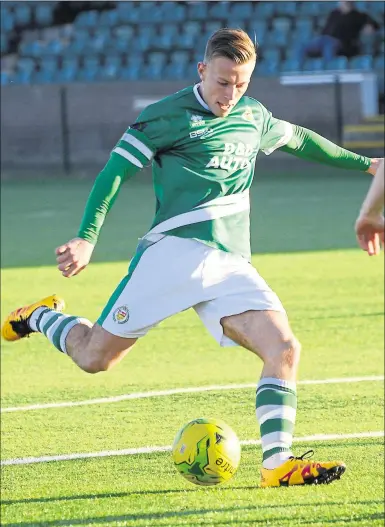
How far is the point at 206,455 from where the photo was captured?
5.51 metres

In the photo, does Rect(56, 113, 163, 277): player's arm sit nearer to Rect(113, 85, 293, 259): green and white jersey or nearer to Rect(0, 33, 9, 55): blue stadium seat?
Rect(113, 85, 293, 259): green and white jersey

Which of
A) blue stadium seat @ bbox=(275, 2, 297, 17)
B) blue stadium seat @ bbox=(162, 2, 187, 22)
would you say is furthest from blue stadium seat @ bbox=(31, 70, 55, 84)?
blue stadium seat @ bbox=(275, 2, 297, 17)

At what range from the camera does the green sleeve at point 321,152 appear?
6.35m

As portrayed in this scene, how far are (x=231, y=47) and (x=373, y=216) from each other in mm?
2059

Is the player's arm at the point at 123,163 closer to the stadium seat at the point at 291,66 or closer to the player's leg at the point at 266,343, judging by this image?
the player's leg at the point at 266,343

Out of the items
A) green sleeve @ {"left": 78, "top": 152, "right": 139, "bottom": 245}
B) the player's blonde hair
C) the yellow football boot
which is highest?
the player's blonde hair

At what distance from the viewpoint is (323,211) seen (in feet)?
57.5

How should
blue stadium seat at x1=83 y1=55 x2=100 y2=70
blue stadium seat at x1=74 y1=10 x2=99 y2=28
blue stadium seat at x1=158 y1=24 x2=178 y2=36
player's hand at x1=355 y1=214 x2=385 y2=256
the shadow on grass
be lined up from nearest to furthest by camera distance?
player's hand at x1=355 y1=214 x2=385 y2=256 < the shadow on grass < blue stadium seat at x1=83 y1=55 x2=100 y2=70 < blue stadium seat at x1=158 y1=24 x2=178 y2=36 < blue stadium seat at x1=74 y1=10 x2=99 y2=28

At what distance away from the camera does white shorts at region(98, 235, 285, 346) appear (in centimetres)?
571

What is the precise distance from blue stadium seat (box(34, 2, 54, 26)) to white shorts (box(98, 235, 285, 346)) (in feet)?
79.5

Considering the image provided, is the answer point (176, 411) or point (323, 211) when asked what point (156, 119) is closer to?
point (176, 411)

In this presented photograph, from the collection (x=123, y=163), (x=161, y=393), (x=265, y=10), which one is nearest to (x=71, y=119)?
(x=265, y=10)

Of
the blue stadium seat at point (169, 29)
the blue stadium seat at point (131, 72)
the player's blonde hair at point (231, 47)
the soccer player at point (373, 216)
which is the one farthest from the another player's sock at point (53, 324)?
the blue stadium seat at point (169, 29)

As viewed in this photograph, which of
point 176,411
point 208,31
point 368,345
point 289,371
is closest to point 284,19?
point 208,31
